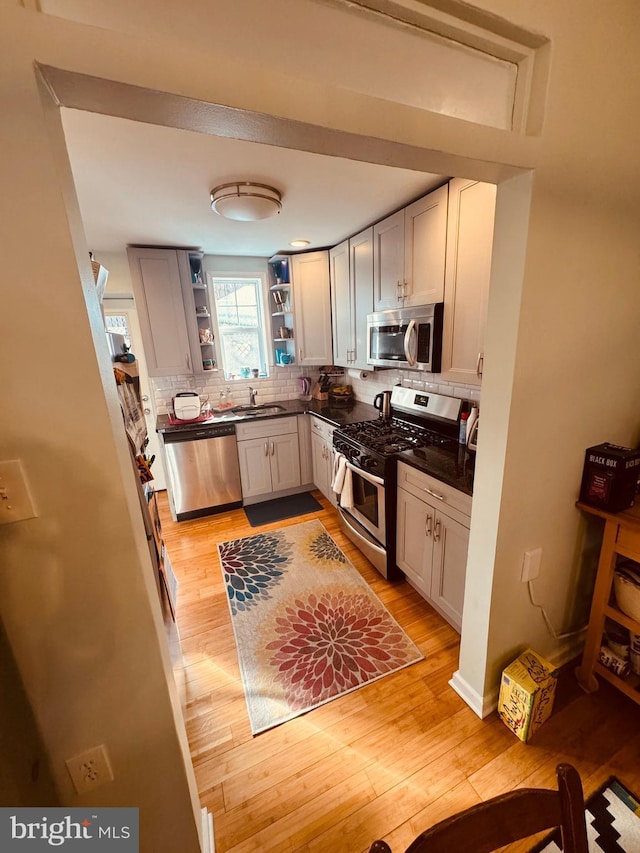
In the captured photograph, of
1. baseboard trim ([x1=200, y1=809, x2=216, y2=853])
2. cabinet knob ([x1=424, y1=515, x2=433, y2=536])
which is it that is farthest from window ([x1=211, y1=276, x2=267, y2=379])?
baseboard trim ([x1=200, y1=809, x2=216, y2=853])

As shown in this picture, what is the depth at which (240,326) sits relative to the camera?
12.3ft

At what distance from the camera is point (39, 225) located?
0.61 m

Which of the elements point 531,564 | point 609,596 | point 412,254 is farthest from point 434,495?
point 412,254

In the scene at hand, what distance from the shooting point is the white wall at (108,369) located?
0.62 metres

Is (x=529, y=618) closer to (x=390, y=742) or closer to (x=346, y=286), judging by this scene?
(x=390, y=742)

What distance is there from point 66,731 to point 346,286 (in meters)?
3.08

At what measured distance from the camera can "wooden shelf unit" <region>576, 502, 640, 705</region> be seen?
4.39 feet

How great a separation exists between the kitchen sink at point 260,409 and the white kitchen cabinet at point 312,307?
1.91 feet

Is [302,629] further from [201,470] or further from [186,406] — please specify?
[186,406]

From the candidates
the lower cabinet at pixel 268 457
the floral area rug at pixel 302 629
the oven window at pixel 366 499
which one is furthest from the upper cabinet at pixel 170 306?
the oven window at pixel 366 499

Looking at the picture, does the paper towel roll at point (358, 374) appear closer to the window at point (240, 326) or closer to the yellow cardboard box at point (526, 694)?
the window at point (240, 326)

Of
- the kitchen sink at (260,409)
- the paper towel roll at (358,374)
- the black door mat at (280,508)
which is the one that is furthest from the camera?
the kitchen sink at (260,409)

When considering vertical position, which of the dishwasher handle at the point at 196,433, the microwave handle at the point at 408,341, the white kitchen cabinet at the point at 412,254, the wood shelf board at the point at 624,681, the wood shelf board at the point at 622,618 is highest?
the white kitchen cabinet at the point at 412,254

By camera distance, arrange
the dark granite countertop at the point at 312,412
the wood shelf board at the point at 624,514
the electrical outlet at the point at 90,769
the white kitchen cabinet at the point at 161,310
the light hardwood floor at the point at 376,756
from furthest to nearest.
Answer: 1. the dark granite countertop at the point at 312,412
2. the white kitchen cabinet at the point at 161,310
3. the wood shelf board at the point at 624,514
4. the light hardwood floor at the point at 376,756
5. the electrical outlet at the point at 90,769
